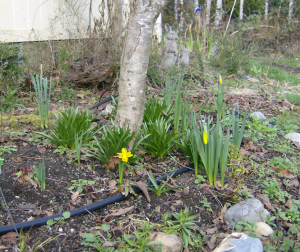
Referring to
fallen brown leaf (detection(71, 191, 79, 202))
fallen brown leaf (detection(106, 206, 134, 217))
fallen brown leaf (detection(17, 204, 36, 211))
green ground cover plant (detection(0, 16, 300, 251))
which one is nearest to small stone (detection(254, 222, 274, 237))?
green ground cover plant (detection(0, 16, 300, 251))

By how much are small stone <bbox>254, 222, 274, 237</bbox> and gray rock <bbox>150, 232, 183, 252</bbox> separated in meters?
0.54

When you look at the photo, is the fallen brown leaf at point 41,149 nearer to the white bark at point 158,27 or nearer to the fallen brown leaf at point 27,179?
the fallen brown leaf at point 27,179

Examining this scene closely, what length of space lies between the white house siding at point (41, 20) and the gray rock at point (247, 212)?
350 centimetres

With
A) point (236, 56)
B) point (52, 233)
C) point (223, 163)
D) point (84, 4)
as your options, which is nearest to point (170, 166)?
point (223, 163)

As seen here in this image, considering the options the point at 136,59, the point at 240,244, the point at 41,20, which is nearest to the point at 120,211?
the point at 240,244

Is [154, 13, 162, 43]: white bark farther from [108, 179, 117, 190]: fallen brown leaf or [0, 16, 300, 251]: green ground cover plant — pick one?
[108, 179, 117, 190]: fallen brown leaf

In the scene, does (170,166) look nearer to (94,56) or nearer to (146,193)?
(146,193)

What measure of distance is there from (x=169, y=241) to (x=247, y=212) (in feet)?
2.02

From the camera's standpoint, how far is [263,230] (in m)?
2.01

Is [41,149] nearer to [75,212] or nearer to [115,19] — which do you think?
[75,212]

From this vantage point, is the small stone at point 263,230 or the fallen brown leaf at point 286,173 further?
the fallen brown leaf at point 286,173

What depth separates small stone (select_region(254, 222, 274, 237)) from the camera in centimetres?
199

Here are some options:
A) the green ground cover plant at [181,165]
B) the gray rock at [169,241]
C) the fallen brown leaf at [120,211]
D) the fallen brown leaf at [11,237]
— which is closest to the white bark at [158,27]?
the green ground cover plant at [181,165]

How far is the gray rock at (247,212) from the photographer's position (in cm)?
207
